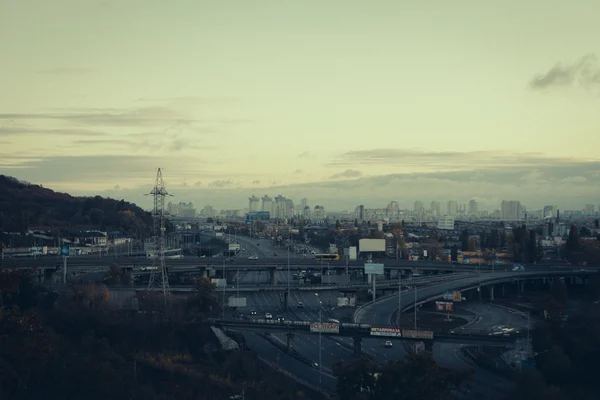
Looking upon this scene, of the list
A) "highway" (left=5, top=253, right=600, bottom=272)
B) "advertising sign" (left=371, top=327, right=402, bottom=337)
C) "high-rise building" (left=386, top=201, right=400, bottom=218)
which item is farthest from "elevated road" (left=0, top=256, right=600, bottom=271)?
"high-rise building" (left=386, top=201, right=400, bottom=218)

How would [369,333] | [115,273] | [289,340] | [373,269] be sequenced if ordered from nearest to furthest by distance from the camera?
[369,333] < [289,340] < [115,273] < [373,269]

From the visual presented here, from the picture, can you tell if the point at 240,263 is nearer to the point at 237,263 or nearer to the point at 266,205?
the point at 237,263

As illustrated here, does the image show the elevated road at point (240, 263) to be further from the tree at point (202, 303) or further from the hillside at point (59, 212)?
the hillside at point (59, 212)

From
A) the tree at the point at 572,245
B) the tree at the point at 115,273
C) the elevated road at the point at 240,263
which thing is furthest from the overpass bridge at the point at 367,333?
the tree at the point at 572,245

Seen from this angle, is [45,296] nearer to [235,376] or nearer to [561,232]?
[235,376]

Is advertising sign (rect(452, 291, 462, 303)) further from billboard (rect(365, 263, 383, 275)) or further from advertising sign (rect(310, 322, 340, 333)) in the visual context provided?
advertising sign (rect(310, 322, 340, 333))

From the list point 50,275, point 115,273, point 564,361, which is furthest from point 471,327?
point 50,275
